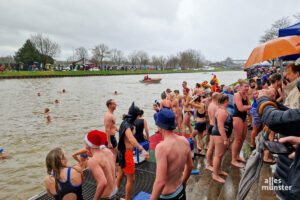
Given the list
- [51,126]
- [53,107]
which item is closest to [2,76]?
[53,107]

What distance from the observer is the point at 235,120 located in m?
4.34

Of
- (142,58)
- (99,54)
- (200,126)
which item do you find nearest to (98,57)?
(99,54)

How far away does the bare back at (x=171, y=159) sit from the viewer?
78.0 inches

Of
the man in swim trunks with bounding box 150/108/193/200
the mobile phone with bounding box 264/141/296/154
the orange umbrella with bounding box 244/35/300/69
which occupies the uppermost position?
the orange umbrella with bounding box 244/35/300/69

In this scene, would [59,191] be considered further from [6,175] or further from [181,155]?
[6,175]

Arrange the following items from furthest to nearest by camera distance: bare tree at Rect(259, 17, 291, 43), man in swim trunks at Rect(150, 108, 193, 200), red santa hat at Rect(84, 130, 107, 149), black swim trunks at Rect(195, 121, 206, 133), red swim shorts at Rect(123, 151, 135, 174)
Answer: bare tree at Rect(259, 17, 291, 43)
black swim trunks at Rect(195, 121, 206, 133)
red swim shorts at Rect(123, 151, 135, 174)
red santa hat at Rect(84, 130, 107, 149)
man in swim trunks at Rect(150, 108, 193, 200)

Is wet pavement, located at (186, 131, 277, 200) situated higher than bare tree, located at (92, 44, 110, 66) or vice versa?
bare tree, located at (92, 44, 110, 66)

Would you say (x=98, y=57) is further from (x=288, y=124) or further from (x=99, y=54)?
(x=288, y=124)

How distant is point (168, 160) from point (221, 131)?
2.07 m

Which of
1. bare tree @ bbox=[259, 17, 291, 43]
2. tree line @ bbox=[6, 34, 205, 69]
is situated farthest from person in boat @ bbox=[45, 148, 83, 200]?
tree line @ bbox=[6, 34, 205, 69]

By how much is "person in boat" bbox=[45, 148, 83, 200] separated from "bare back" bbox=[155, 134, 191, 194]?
1.13m

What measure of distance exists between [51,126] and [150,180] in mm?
9380

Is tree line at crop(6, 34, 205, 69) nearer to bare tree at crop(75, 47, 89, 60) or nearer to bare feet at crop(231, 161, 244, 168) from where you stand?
bare tree at crop(75, 47, 89, 60)

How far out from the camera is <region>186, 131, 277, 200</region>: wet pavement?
124 inches
